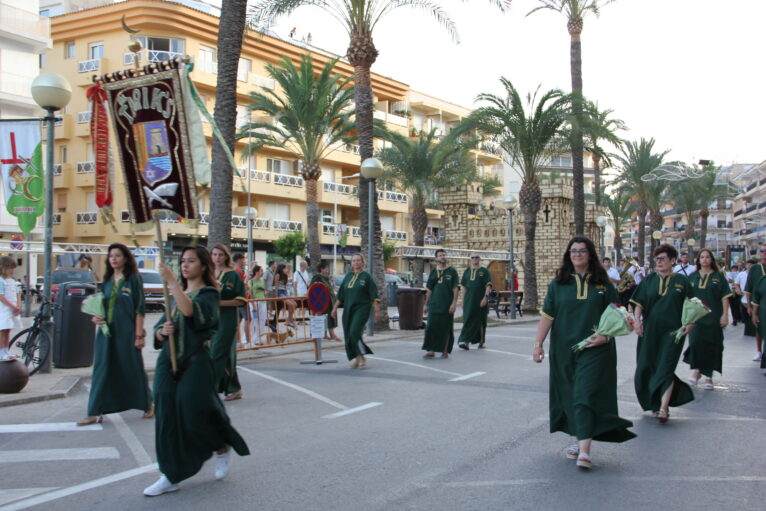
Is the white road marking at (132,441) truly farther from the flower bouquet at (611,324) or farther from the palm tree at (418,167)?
the palm tree at (418,167)

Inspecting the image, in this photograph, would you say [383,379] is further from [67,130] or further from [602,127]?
[67,130]

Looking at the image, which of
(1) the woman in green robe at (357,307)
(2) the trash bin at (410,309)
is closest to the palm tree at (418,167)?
Answer: (2) the trash bin at (410,309)

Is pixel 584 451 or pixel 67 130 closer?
pixel 584 451

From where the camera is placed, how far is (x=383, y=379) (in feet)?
35.0

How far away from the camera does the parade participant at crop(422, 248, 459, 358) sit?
43.8ft

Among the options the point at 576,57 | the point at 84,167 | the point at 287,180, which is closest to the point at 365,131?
the point at 576,57

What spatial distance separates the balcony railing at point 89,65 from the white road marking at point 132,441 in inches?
1529

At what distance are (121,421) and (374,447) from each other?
2.85 m

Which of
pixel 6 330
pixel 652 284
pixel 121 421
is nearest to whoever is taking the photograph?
pixel 121 421

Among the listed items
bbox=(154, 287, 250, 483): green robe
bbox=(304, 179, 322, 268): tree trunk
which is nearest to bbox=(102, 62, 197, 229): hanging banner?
bbox=(154, 287, 250, 483): green robe

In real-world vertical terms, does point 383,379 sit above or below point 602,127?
below

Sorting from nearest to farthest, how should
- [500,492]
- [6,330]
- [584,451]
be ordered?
[500,492]
[584,451]
[6,330]

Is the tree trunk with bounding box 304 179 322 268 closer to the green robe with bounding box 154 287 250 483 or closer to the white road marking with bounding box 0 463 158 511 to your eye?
the white road marking with bounding box 0 463 158 511

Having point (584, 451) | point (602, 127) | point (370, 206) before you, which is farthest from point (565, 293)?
point (602, 127)
